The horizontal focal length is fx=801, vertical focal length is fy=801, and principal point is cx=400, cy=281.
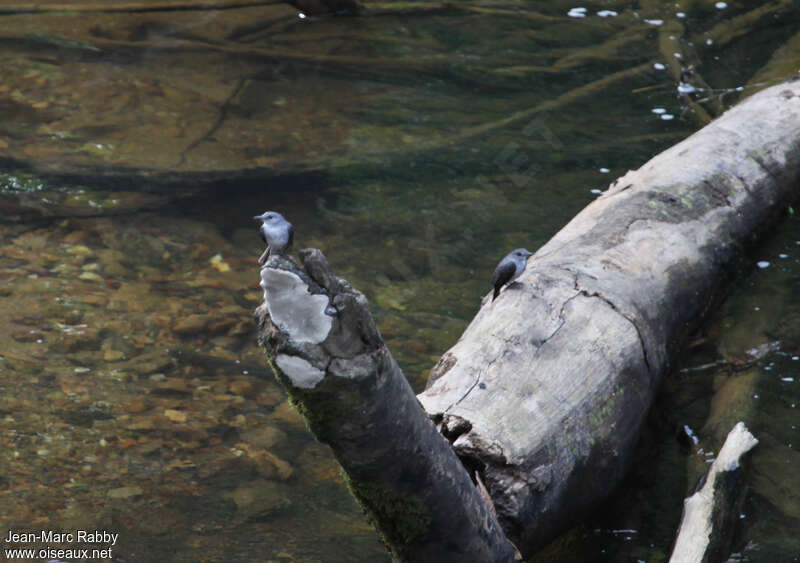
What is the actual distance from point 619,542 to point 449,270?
2526 mm

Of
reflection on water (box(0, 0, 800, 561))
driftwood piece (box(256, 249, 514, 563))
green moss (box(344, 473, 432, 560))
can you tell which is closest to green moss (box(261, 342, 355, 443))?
driftwood piece (box(256, 249, 514, 563))

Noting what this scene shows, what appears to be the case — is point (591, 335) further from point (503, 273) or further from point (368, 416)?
point (368, 416)

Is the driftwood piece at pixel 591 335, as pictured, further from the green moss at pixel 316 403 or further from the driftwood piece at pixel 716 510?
the green moss at pixel 316 403

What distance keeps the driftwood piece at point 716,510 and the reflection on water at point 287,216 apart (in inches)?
9.2

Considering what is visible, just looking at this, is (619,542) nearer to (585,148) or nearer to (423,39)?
(585,148)

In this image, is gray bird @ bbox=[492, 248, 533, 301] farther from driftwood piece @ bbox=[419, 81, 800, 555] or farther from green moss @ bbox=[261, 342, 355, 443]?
green moss @ bbox=[261, 342, 355, 443]

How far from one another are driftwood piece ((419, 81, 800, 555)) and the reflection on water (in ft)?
1.33

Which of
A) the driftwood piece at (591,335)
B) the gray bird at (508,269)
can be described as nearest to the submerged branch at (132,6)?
the driftwood piece at (591,335)

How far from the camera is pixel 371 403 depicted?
6.91ft

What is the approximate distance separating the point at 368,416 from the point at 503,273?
146cm

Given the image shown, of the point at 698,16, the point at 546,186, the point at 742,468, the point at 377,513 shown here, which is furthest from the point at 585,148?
the point at 377,513

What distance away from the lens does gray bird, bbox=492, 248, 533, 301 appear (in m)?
3.42

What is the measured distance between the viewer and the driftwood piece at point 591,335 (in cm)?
281

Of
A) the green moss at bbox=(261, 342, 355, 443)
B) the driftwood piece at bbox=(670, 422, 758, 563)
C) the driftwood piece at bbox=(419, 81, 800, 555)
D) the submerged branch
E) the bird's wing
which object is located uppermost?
the green moss at bbox=(261, 342, 355, 443)
